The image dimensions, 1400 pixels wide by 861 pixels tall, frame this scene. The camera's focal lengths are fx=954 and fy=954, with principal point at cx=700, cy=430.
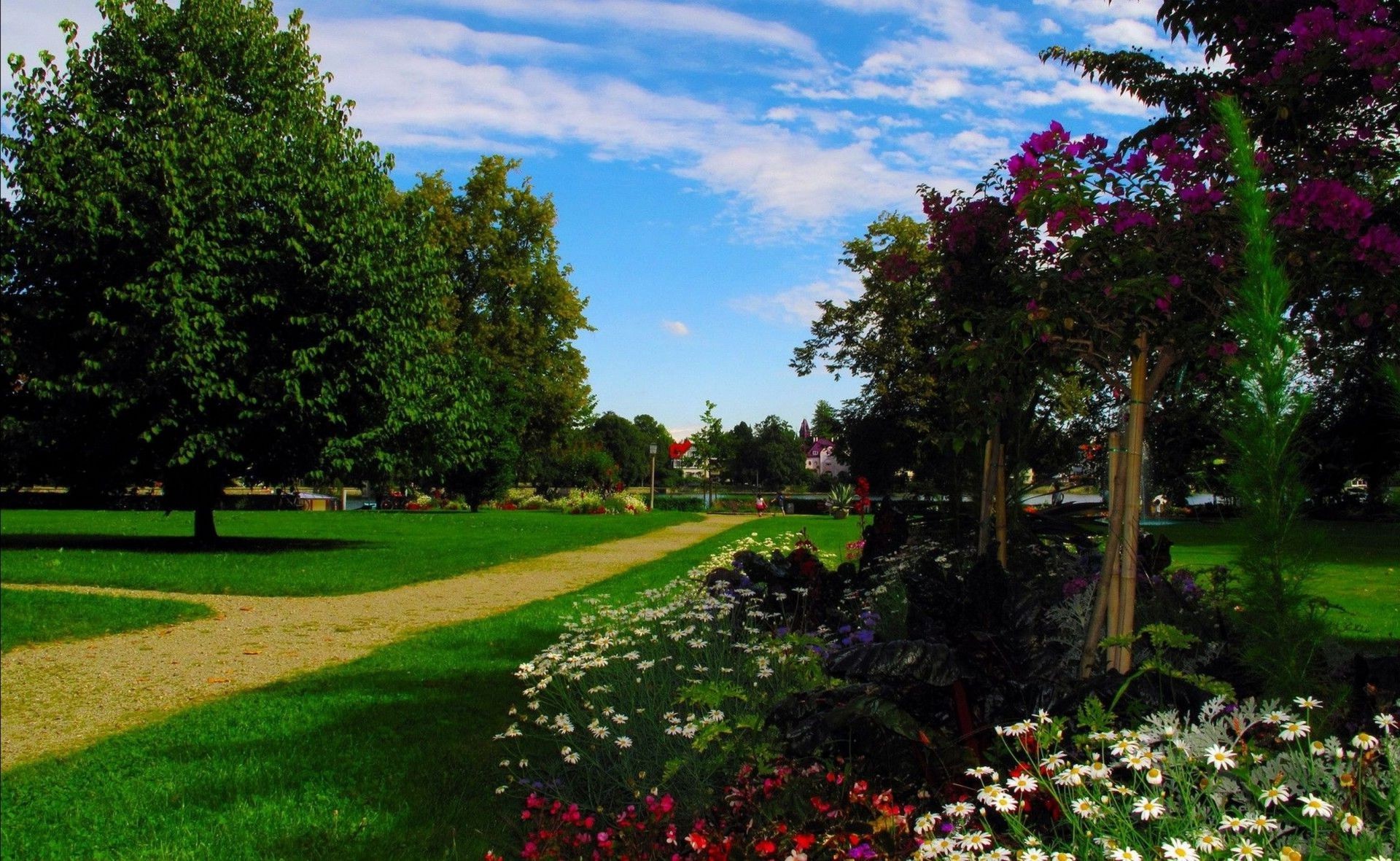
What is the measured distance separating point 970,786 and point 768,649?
5.73 ft

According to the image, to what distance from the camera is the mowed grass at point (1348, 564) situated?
2729mm

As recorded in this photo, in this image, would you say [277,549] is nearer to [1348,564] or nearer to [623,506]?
[1348,564]

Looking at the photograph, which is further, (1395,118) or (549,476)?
(549,476)

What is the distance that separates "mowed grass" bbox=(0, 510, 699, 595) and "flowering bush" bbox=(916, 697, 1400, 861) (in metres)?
9.35

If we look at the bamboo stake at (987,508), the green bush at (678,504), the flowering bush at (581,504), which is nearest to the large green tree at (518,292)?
the flowering bush at (581,504)

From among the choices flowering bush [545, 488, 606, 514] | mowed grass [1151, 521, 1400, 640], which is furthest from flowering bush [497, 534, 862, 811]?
flowering bush [545, 488, 606, 514]

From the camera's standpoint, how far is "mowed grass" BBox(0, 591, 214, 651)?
7.47 m

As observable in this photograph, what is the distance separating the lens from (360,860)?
3.23 meters

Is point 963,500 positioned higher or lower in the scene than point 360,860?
higher

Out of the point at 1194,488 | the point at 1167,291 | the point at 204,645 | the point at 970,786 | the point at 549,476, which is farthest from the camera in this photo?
the point at 549,476

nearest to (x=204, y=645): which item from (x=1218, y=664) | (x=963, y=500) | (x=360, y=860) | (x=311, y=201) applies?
(x=360, y=860)

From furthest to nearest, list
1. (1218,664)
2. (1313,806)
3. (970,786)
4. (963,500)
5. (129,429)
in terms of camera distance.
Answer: (129,429)
(963,500)
(1218,664)
(970,786)
(1313,806)

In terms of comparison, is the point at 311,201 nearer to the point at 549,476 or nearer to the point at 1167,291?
the point at 1167,291

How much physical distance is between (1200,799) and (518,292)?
3410 cm
